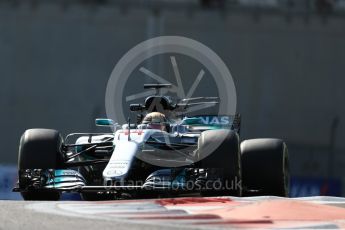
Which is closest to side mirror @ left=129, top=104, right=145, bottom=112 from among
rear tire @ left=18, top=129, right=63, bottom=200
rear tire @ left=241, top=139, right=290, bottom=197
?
rear tire @ left=18, top=129, right=63, bottom=200

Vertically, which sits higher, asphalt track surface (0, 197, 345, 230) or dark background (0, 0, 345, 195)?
dark background (0, 0, 345, 195)

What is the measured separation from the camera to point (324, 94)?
32.9 metres

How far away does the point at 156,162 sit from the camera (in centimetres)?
1105

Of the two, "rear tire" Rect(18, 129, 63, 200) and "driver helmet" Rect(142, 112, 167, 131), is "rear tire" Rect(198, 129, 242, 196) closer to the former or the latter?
"driver helmet" Rect(142, 112, 167, 131)

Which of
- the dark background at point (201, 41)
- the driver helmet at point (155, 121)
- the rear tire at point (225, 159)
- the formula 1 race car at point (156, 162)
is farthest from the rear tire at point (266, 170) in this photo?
the dark background at point (201, 41)

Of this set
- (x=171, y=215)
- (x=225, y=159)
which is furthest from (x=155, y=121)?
(x=171, y=215)

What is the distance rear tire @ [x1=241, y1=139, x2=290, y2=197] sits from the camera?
11422 mm

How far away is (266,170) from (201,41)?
21.6 metres

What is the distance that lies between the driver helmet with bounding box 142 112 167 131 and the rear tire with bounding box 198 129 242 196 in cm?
127

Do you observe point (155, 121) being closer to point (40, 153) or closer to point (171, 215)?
point (40, 153)

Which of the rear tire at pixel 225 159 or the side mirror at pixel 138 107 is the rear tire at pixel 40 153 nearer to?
the side mirror at pixel 138 107

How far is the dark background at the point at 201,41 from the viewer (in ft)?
102

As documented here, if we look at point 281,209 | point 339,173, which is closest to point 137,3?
point 339,173

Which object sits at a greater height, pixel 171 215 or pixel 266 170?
pixel 266 170
